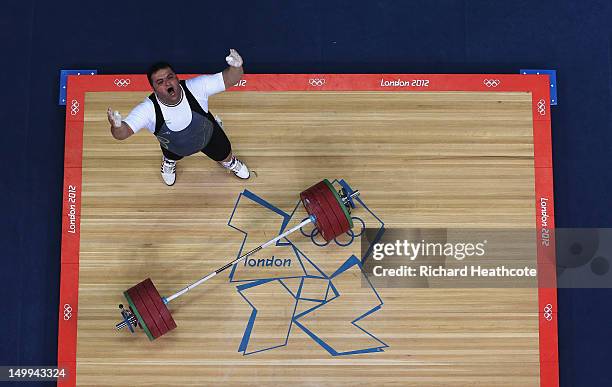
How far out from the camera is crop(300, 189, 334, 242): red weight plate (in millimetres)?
3779

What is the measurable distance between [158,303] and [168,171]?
3.04 feet

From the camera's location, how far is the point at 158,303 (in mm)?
3740

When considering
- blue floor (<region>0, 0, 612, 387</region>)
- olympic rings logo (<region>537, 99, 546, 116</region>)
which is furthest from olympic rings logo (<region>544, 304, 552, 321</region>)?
olympic rings logo (<region>537, 99, 546, 116</region>)

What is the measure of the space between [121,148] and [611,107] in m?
3.80

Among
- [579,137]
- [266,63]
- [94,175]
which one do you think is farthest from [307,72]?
[579,137]

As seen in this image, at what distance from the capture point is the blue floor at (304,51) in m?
4.35

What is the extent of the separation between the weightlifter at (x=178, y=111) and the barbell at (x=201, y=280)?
79 cm

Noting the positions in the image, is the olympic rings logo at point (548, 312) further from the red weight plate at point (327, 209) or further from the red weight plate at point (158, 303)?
the red weight plate at point (158, 303)

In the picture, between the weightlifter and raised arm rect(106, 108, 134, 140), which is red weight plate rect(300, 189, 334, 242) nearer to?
the weightlifter

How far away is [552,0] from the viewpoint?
178 inches

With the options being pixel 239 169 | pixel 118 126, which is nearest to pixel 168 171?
pixel 239 169

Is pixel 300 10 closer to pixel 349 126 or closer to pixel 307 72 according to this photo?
pixel 307 72

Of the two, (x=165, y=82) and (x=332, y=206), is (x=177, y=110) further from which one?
(x=332, y=206)

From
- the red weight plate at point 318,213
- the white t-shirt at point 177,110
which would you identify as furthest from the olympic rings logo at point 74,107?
the red weight plate at point 318,213
